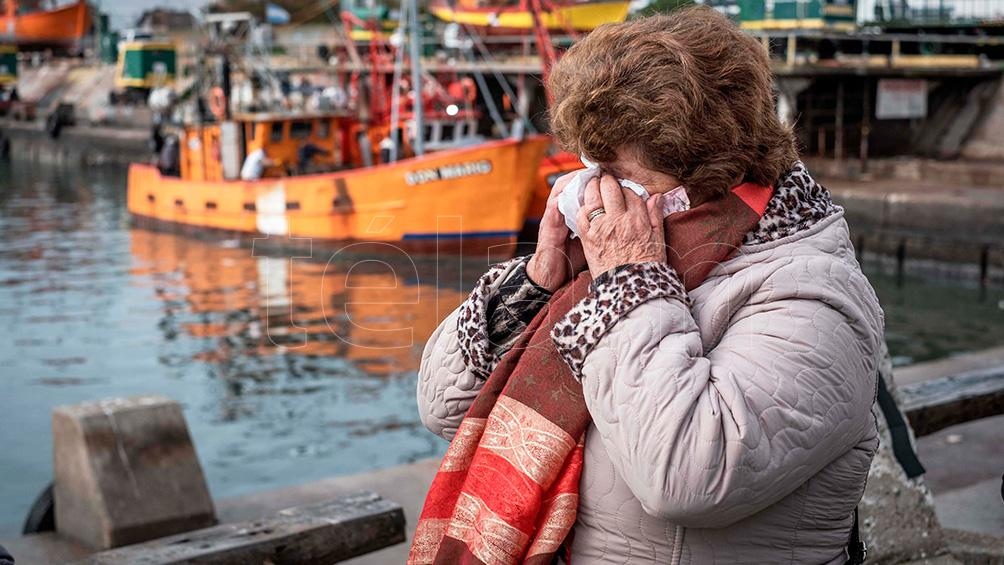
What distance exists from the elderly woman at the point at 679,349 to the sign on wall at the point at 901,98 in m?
20.5

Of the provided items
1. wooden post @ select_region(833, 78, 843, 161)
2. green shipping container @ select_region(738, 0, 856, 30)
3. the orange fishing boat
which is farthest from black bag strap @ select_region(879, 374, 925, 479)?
the orange fishing boat

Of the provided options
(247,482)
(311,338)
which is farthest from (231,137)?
(247,482)

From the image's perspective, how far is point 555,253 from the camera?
6.27 ft

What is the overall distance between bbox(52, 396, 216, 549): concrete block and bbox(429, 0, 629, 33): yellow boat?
2530cm

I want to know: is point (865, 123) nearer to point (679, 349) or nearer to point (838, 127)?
point (838, 127)

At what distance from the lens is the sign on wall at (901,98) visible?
21297 millimetres

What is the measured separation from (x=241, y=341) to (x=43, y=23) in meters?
53.5

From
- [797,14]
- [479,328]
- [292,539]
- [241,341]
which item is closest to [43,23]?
[797,14]

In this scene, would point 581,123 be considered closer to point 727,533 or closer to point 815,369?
point 815,369

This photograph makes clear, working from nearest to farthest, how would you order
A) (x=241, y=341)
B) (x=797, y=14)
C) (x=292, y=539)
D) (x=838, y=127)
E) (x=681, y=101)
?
1. (x=681, y=101)
2. (x=292, y=539)
3. (x=241, y=341)
4. (x=838, y=127)
5. (x=797, y=14)

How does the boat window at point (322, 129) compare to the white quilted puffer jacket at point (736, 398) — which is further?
the boat window at point (322, 129)

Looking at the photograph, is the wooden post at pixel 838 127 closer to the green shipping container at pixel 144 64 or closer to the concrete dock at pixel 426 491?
the concrete dock at pixel 426 491

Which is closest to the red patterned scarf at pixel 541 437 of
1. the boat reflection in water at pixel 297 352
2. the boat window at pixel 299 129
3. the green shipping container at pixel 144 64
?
the boat reflection in water at pixel 297 352

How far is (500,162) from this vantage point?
1908 centimetres
